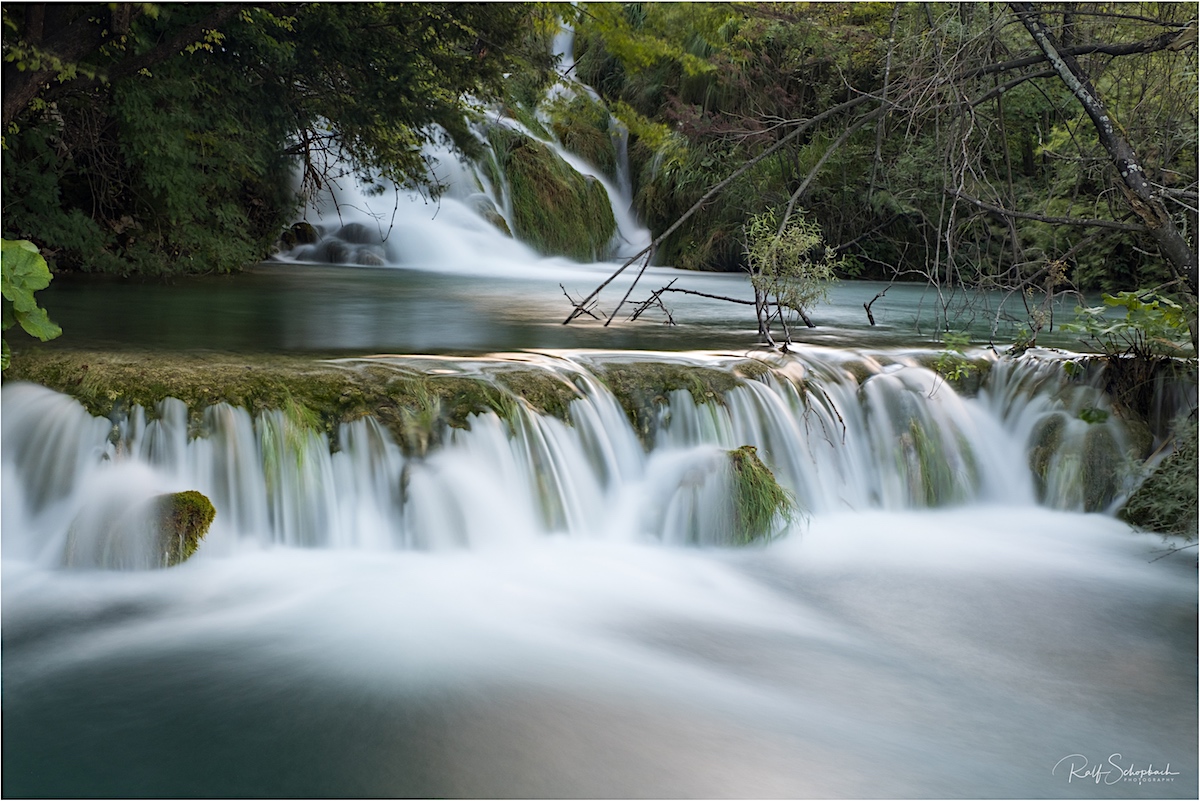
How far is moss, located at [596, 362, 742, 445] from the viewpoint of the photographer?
601 cm

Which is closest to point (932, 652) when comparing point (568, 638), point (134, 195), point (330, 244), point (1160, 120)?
point (568, 638)

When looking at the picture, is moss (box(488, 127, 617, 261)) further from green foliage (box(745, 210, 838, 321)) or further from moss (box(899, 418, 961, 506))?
moss (box(899, 418, 961, 506))

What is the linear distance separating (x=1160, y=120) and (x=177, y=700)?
6.06 meters

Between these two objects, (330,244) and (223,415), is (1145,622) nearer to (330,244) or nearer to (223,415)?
(223,415)

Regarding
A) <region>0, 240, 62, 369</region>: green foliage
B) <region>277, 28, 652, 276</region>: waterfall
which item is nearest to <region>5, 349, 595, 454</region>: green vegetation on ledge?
<region>0, 240, 62, 369</region>: green foliage

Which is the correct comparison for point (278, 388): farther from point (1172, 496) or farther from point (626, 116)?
point (626, 116)

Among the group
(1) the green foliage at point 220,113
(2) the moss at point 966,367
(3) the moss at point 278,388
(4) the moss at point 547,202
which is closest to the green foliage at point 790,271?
(2) the moss at point 966,367

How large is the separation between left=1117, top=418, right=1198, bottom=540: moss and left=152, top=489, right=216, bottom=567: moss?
15.3 feet

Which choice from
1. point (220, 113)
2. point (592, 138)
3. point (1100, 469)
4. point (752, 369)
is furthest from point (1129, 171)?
point (592, 138)

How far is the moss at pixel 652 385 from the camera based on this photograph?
601 cm

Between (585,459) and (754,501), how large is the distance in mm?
932

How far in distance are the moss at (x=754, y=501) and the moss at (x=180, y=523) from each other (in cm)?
261

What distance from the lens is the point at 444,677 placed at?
383cm
